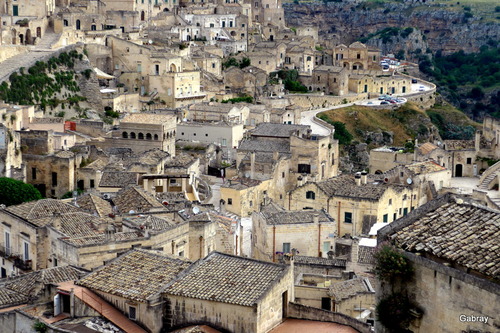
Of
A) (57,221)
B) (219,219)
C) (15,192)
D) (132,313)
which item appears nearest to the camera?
(132,313)

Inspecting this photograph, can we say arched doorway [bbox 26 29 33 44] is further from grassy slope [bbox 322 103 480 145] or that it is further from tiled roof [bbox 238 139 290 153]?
grassy slope [bbox 322 103 480 145]

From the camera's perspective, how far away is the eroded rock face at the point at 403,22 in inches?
6088

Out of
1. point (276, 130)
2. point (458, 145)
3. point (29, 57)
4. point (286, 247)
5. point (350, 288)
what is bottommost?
point (286, 247)

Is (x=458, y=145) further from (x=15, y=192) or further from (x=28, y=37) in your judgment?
(x=28, y=37)

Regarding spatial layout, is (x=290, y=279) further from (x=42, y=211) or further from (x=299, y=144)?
(x=299, y=144)

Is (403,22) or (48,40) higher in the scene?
(403,22)

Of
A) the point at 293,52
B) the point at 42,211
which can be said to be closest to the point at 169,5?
the point at 293,52

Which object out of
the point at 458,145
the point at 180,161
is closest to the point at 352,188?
the point at 180,161

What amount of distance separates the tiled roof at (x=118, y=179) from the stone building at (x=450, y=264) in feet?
93.6

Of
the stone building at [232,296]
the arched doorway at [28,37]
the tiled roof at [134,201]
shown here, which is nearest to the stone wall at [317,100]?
the arched doorway at [28,37]

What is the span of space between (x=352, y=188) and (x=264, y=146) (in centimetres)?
1269

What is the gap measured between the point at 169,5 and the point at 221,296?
8171 cm

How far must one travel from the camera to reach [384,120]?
90.4 meters

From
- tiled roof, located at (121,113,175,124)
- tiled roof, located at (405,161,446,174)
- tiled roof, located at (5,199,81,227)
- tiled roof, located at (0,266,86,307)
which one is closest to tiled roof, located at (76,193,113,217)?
tiled roof, located at (5,199,81,227)
